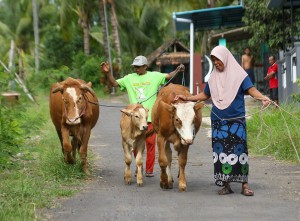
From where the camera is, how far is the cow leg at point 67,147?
1020 centimetres

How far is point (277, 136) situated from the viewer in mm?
12922

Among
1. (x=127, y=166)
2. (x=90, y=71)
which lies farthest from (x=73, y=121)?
(x=90, y=71)

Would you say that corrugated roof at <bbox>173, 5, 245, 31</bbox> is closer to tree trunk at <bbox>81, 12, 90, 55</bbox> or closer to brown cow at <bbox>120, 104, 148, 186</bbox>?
brown cow at <bbox>120, 104, 148, 186</bbox>

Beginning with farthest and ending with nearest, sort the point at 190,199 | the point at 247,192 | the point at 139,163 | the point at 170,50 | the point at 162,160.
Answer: the point at 170,50 → the point at 139,163 → the point at 162,160 → the point at 247,192 → the point at 190,199

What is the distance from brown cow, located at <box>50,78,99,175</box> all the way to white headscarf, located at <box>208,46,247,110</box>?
217cm

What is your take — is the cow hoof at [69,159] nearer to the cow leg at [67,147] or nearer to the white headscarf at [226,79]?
the cow leg at [67,147]

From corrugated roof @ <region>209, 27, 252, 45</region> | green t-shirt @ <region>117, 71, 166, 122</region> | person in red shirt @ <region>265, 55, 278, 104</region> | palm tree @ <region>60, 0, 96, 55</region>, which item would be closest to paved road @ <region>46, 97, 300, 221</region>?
green t-shirt @ <region>117, 71, 166, 122</region>

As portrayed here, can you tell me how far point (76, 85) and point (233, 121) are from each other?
2.57 m

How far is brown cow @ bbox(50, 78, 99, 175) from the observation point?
10.0 metres

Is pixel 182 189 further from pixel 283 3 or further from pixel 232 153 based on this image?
pixel 283 3

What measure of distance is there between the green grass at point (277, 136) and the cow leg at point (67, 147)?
9.62ft

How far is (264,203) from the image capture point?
26.8 ft

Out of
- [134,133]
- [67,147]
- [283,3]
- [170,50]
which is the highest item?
[283,3]

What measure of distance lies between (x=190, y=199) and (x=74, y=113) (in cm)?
238
